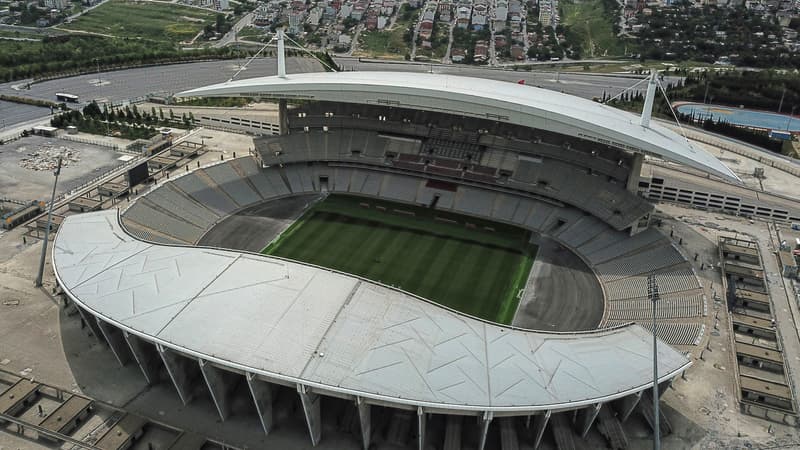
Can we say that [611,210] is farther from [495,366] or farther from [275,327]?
[275,327]

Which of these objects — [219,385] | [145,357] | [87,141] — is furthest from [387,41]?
[219,385]

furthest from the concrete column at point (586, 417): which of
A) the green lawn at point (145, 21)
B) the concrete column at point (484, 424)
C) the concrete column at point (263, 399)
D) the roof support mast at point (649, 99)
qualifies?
the green lawn at point (145, 21)

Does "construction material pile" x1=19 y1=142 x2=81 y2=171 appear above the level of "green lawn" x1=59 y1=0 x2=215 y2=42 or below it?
below

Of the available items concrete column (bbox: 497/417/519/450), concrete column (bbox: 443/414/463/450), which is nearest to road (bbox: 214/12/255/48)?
concrete column (bbox: 443/414/463/450)

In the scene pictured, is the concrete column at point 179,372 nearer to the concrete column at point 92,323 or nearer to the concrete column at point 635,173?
the concrete column at point 92,323

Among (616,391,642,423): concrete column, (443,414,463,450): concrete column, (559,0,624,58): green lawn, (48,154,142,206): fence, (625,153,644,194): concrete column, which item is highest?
(559,0,624,58): green lawn

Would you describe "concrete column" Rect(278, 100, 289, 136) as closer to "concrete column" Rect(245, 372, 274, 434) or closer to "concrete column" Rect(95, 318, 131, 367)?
"concrete column" Rect(95, 318, 131, 367)
